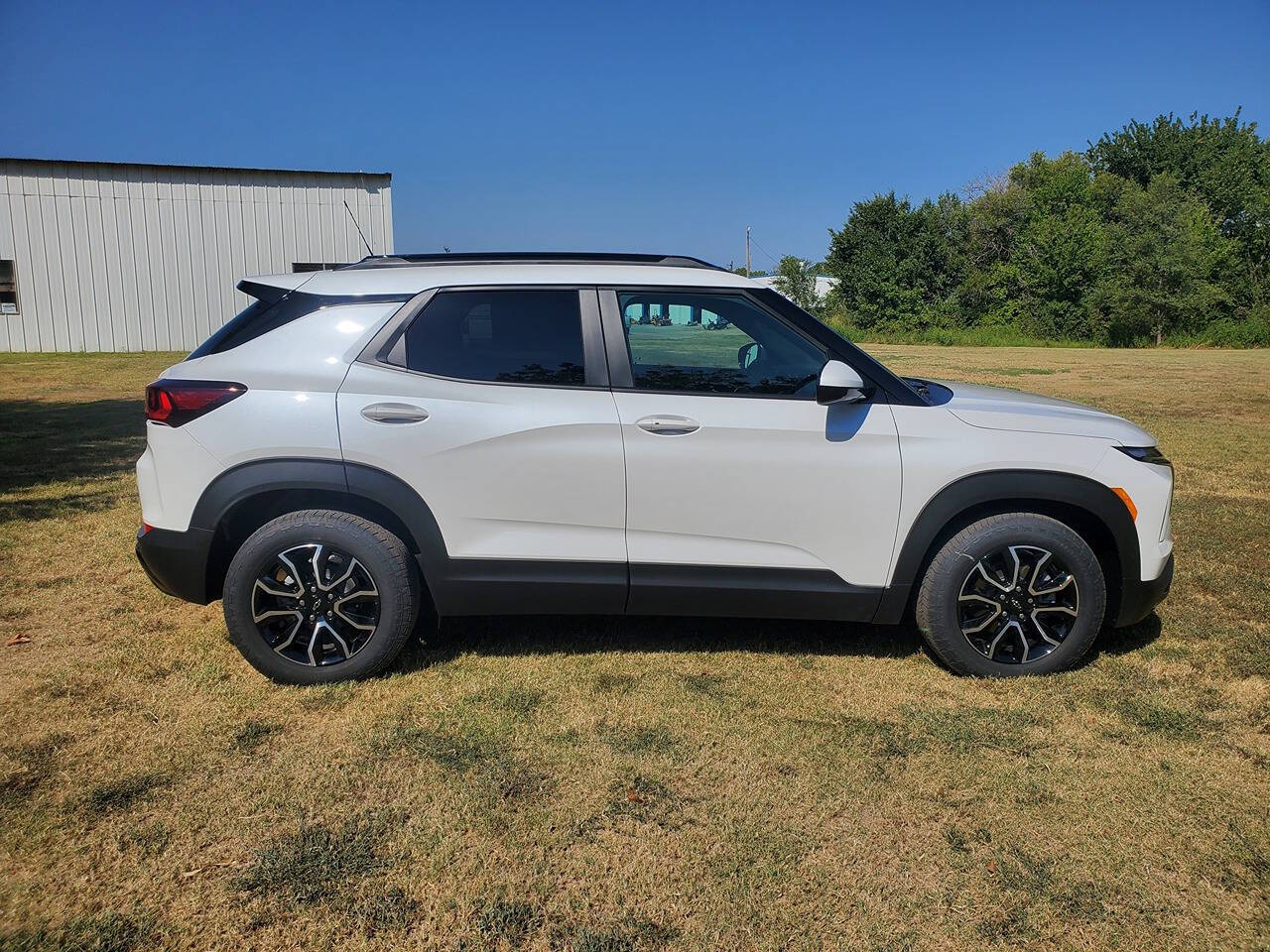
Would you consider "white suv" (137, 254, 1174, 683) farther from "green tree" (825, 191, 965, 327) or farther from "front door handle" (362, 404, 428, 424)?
"green tree" (825, 191, 965, 327)

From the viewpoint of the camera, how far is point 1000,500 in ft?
13.3

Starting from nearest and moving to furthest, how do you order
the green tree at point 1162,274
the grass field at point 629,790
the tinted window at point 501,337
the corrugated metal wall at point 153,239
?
the grass field at point 629,790 → the tinted window at point 501,337 → the corrugated metal wall at point 153,239 → the green tree at point 1162,274

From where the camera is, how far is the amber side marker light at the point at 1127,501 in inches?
157

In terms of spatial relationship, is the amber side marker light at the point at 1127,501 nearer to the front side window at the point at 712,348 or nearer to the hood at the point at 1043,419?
the hood at the point at 1043,419

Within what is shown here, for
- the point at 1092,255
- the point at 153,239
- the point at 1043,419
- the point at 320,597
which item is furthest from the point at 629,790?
the point at 1092,255

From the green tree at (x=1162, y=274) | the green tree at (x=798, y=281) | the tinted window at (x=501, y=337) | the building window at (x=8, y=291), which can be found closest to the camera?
the tinted window at (x=501, y=337)

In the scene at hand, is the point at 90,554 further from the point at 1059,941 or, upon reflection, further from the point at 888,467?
the point at 1059,941

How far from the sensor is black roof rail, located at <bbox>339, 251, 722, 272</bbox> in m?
4.25

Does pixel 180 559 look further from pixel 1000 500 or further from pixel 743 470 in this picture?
pixel 1000 500

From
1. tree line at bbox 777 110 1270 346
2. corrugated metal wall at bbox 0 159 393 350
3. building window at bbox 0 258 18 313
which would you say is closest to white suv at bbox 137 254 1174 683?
corrugated metal wall at bbox 0 159 393 350

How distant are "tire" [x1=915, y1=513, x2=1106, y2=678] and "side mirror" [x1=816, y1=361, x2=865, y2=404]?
2.59 ft

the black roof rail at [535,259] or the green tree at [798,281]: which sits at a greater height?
the green tree at [798,281]

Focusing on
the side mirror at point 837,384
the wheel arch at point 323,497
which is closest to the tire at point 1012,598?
the side mirror at point 837,384

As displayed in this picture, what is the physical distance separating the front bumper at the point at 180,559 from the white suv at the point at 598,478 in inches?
0.4
